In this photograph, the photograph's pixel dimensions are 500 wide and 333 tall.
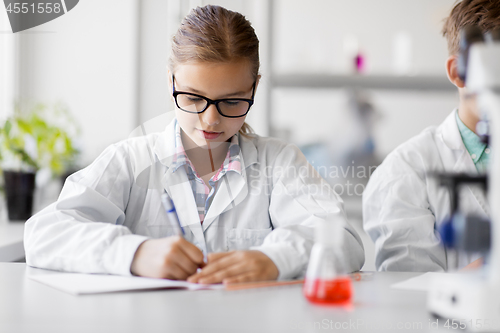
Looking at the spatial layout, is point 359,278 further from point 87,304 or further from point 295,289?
point 87,304

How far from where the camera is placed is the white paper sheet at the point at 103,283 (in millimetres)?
678

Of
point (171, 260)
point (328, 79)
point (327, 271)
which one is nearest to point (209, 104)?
point (171, 260)

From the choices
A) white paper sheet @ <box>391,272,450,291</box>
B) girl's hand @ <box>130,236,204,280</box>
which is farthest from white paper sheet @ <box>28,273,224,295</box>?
white paper sheet @ <box>391,272,450,291</box>

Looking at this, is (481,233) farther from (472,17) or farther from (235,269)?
(472,17)

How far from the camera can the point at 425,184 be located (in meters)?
1.21

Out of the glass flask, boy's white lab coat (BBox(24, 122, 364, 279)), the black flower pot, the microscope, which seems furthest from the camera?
the black flower pot

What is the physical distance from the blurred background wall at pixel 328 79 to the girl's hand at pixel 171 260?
113cm

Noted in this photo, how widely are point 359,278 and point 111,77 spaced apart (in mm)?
1305

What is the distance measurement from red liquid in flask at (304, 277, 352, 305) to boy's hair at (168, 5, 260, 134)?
58 centimetres

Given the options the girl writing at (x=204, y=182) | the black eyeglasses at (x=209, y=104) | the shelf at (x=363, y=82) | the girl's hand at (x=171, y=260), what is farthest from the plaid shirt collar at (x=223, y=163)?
the shelf at (x=363, y=82)

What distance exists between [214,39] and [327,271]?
2.10ft

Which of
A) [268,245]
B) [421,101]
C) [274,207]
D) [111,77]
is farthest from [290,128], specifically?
[268,245]

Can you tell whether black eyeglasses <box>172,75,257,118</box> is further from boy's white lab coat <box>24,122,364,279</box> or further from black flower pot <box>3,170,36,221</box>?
black flower pot <box>3,170,36,221</box>

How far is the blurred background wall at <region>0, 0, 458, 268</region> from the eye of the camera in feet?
6.11
